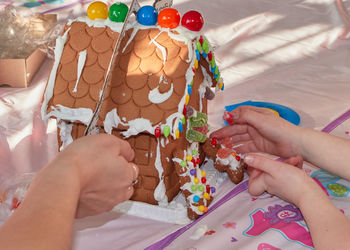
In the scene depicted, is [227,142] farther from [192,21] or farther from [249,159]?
[192,21]

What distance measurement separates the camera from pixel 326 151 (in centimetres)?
86

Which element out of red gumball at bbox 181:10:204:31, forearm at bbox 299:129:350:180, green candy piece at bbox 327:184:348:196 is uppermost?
red gumball at bbox 181:10:204:31

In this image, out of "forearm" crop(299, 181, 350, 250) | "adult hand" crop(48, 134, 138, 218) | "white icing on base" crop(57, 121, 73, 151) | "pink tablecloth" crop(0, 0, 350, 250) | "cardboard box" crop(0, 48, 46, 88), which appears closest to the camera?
"adult hand" crop(48, 134, 138, 218)

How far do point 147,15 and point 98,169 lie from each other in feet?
1.30

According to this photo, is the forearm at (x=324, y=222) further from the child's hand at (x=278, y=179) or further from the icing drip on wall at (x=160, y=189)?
the icing drip on wall at (x=160, y=189)

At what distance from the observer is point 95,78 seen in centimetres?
80

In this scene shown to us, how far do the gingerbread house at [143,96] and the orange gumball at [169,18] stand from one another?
1 cm

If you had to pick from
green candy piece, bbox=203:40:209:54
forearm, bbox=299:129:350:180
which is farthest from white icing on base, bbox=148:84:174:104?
forearm, bbox=299:129:350:180

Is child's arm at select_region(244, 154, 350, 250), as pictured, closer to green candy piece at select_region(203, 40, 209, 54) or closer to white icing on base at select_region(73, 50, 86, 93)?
green candy piece at select_region(203, 40, 209, 54)

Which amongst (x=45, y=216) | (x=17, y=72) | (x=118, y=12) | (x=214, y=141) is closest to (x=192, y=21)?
(x=118, y=12)

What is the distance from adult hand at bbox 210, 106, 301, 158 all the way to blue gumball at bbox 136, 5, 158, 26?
1.07 feet

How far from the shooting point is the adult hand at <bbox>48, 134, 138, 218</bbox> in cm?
Result: 51

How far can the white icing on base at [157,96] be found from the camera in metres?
0.76

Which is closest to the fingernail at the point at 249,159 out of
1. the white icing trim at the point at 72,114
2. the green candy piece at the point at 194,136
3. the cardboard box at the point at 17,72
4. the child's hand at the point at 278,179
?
the child's hand at the point at 278,179
